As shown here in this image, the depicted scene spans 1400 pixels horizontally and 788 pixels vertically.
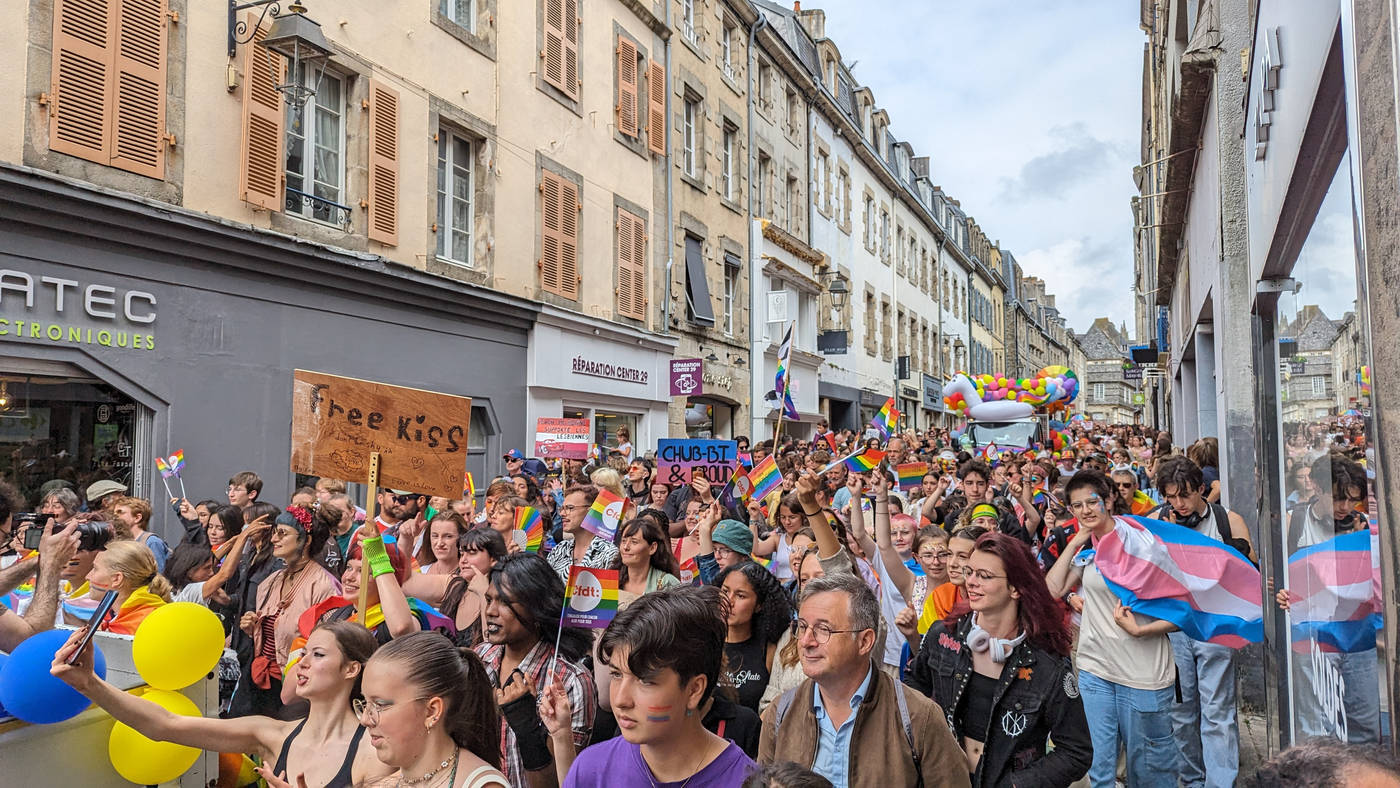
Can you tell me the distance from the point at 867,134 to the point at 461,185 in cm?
2275

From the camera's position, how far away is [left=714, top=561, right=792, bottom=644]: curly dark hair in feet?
13.9

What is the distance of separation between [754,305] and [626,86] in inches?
278

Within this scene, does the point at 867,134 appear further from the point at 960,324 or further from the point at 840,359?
the point at 960,324

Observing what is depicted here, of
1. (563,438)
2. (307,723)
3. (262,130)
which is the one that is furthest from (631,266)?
(307,723)

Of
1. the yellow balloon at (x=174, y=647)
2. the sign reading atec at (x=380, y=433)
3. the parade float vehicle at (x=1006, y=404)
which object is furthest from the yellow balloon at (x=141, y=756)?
the parade float vehicle at (x=1006, y=404)

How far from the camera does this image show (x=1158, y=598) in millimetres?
4598

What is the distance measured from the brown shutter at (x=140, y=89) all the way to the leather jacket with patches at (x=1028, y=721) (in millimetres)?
9149

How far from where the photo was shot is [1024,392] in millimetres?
26797


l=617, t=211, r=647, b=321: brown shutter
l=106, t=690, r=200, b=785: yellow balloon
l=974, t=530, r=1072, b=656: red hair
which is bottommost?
l=106, t=690, r=200, b=785: yellow balloon

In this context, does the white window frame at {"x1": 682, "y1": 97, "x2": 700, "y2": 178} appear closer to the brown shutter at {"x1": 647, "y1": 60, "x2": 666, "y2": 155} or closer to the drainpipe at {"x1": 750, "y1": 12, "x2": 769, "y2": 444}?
the brown shutter at {"x1": 647, "y1": 60, "x2": 666, "y2": 155}

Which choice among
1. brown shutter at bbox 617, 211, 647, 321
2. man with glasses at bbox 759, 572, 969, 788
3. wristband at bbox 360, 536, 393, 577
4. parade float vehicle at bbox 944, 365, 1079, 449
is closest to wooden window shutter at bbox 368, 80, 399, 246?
brown shutter at bbox 617, 211, 647, 321

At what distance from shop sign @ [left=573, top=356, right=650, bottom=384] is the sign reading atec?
1143 cm

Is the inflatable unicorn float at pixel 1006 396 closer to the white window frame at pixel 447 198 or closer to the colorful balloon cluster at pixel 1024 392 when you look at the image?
the colorful balloon cluster at pixel 1024 392

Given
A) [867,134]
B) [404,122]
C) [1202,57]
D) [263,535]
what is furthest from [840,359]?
[263,535]
